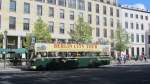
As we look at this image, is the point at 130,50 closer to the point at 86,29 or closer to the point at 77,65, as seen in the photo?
the point at 86,29

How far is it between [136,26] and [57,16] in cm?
3063

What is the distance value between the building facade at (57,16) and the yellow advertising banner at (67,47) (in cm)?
2360

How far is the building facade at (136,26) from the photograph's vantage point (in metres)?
93.4

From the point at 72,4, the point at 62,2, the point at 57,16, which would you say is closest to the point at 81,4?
the point at 72,4

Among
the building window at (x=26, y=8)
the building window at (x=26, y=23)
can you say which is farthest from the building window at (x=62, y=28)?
the building window at (x=26, y=8)

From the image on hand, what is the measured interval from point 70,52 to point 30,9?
28762mm

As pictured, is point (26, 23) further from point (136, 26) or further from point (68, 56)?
point (136, 26)

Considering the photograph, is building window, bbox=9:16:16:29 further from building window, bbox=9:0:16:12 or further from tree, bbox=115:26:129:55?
tree, bbox=115:26:129:55

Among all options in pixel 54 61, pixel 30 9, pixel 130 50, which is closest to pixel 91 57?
pixel 54 61

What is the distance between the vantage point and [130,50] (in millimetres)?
94625

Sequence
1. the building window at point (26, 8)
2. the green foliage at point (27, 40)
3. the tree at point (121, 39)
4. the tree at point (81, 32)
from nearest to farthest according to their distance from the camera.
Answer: the green foliage at point (27, 40)
the tree at point (81, 32)
the building window at point (26, 8)
the tree at point (121, 39)

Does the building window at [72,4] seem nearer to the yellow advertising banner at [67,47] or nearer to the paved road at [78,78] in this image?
the yellow advertising banner at [67,47]

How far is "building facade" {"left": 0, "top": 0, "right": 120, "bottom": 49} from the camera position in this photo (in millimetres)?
65062

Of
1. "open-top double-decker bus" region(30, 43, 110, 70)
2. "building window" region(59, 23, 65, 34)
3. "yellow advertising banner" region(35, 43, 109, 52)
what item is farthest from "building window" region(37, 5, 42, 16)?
"yellow advertising banner" region(35, 43, 109, 52)
